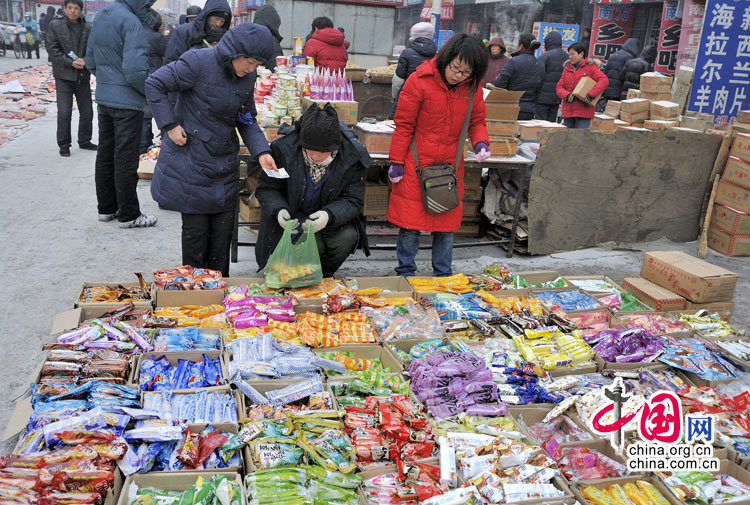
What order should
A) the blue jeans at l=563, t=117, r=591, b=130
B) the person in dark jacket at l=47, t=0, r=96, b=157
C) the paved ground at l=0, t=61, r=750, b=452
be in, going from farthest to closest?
the blue jeans at l=563, t=117, r=591, b=130 → the person in dark jacket at l=47, t=0, r=96, b=157 → the paved ground at l=0, t=61, r=750, b=452

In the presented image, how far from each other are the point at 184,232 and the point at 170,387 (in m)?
1.55

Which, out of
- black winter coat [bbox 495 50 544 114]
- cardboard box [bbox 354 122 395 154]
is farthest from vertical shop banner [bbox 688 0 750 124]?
cardboard box [bbox 354 122 395 154]

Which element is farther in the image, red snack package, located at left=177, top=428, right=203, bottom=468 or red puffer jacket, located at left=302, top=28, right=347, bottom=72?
red puffer jacket, located at left=302, top=28, right=347, bottom=72

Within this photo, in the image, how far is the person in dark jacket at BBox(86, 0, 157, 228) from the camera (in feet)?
18.1

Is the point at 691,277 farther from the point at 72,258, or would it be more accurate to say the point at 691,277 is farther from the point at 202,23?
the point at 72,258

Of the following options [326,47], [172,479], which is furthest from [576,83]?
[172,479]

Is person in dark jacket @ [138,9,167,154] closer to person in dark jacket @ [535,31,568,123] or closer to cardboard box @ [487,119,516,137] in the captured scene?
cardboard box @ [487,119,516,137]

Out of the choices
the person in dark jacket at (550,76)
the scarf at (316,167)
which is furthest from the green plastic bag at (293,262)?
the person in dark jacket at (550,76)

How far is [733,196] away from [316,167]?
451 cm

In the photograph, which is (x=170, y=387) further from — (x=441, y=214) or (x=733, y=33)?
(x=733, y=33)

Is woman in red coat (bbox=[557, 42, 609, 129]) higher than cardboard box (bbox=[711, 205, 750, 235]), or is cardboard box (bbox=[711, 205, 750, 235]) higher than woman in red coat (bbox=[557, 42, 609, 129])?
woman in red coat (bbox=[557, 42, 609, 129])

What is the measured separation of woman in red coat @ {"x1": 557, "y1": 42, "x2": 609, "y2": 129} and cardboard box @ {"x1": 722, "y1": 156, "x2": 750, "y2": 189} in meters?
2.65

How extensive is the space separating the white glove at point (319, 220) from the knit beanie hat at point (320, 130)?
437 mm

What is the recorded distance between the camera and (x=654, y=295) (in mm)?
4578
